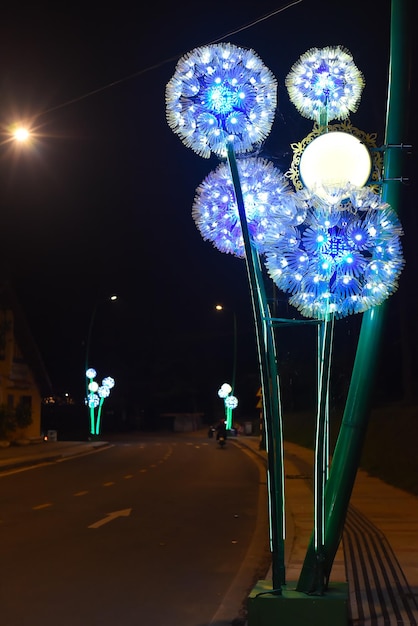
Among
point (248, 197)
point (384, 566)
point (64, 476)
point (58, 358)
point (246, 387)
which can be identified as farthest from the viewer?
point (246, 387)

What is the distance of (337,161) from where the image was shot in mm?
Answer: 5953

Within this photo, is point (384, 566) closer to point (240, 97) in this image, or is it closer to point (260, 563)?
point (260, 563)

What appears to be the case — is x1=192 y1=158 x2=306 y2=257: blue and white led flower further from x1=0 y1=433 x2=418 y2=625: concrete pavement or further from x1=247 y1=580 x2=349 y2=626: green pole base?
x1=0 y1=433 x2=418 y2=625: concrete pavement

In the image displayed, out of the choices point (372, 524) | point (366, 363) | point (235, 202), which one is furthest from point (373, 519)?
point (235, 202)

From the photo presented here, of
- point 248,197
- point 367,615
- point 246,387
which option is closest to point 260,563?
point 367,615

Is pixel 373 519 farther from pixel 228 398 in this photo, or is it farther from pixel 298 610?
pixel 228 398

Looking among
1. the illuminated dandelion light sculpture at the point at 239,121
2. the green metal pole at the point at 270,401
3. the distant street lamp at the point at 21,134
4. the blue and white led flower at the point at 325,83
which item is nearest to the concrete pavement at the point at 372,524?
A: the green metal pole at the point at 270,401

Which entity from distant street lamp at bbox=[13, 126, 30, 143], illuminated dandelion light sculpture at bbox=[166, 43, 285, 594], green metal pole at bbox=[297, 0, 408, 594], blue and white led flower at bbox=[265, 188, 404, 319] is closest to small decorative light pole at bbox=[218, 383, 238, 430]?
distant street lamp at bbox=[13, 126, 30, 143]

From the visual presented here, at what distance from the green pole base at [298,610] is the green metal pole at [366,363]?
65 cm

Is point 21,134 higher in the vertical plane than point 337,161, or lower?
higher

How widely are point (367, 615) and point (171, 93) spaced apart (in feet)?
16.0

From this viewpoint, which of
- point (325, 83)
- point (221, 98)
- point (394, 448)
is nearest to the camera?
point (221, 98)

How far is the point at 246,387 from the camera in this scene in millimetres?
94188

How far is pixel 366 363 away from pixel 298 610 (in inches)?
82.6
